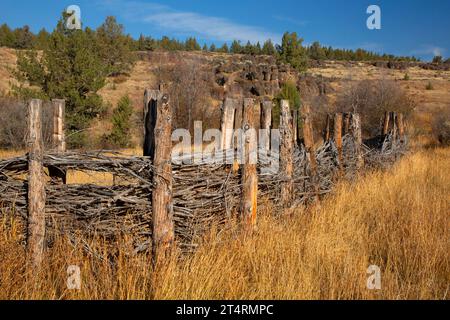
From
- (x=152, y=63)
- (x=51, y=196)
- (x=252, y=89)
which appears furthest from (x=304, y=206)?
(x=152, y=63)

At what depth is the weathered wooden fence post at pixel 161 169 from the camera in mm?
3662

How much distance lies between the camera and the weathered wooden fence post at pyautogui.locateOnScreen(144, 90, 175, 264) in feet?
12.0

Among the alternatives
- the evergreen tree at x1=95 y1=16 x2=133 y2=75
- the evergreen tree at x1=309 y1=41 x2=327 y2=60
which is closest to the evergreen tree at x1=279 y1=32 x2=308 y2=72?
the evergreen tree at x1=95 y1=16 x2=133 y2=75

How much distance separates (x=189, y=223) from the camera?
4094mm

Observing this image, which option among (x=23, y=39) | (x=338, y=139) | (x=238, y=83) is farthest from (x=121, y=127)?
(x=23, y=39)

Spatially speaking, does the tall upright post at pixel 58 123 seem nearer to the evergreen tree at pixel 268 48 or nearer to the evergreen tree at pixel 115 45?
the evergreen tree at pixel 115 45

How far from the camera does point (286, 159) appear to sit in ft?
17.8

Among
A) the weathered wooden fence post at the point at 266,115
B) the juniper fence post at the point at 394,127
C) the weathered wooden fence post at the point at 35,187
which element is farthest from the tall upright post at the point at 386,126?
the weathered wooden fence post at the point at 35,187

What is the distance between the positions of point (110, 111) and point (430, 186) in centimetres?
1727

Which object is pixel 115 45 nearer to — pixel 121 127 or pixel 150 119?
pixel 121 127

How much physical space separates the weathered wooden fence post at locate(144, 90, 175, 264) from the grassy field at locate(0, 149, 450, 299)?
0.21 m

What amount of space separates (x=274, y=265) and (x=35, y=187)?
2.31m

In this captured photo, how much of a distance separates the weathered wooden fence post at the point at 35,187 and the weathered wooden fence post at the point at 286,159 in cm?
294
